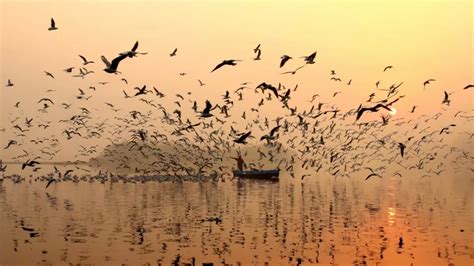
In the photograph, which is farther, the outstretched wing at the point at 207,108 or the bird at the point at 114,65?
the outstretched wing at the point at 207,108

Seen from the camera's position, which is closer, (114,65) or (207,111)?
(114,65)

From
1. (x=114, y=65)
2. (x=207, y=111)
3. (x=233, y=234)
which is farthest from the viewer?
(x=233, y=234)

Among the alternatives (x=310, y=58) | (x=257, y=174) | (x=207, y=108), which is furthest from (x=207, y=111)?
(x=257, y=174)

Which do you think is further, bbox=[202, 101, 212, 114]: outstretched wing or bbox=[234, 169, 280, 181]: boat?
bbox=[234, 169, 280, 181]: boat

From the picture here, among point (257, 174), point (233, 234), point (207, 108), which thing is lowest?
point (233, 234)

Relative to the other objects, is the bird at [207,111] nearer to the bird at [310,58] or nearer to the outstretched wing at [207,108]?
the outstretched wing at [207,108]

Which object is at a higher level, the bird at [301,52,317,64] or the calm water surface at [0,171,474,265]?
the bird at [301,52,317,64]

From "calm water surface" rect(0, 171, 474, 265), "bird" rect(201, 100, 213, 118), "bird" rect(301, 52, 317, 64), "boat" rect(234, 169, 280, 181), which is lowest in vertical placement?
"calm water surface" rect(0, 171, 474, 265)

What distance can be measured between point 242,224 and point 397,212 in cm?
2086

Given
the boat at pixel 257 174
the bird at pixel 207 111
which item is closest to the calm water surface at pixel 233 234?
the bird at pixel 207 111

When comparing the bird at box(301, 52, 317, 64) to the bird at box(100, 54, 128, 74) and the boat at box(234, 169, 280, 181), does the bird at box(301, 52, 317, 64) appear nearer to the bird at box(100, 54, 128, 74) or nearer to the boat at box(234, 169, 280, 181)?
the bird at box(100, 54, 128, 74)

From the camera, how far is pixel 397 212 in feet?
202

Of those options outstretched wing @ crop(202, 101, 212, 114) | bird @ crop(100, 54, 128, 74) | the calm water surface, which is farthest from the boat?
bird @ crop(100, 54, 128, 74)

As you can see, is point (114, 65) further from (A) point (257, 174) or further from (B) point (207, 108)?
(A) point (257, 174)
